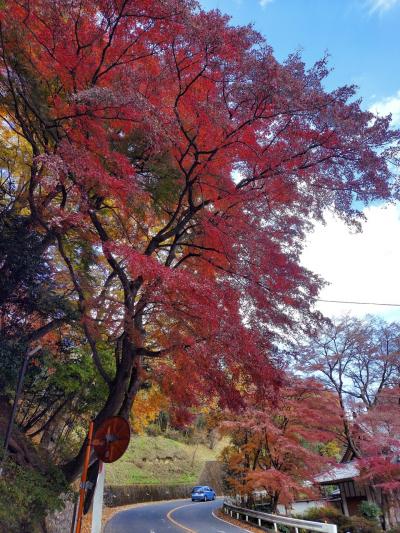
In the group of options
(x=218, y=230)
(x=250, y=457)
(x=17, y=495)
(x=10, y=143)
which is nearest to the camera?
(x=17, y=495)

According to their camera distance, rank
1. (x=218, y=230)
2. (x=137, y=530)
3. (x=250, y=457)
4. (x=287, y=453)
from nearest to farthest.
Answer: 1. (x=218, y=230)
2. (x=137, y=530)
3. (x=287, y=453)
4. (x=250, y=457)

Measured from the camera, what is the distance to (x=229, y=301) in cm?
813

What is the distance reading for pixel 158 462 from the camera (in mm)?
41094

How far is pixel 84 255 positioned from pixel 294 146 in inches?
225

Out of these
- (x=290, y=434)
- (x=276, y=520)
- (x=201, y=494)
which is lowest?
(x=201, y=494)

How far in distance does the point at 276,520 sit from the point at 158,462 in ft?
98.8

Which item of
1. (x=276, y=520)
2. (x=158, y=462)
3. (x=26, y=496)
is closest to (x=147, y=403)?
(x=276, y=520)

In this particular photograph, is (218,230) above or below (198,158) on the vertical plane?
below

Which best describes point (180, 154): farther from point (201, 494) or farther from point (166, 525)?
point (201, 494)

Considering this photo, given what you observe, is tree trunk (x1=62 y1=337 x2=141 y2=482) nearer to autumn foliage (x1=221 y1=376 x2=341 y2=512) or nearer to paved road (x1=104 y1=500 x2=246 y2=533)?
autumn foliage (x1=221 y1=376 x2=341 y2=512)

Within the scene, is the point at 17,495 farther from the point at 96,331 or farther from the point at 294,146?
the point at 294,146

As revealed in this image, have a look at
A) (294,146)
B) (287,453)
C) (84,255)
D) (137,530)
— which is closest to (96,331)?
(84,255)

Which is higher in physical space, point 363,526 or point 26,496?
point 26,496

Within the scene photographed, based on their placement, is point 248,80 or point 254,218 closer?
point 248,80
